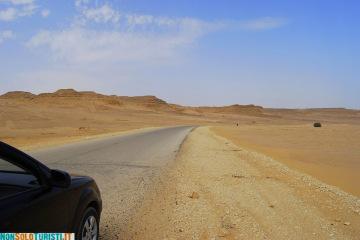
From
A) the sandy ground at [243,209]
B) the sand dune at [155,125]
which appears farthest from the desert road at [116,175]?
the sand dune at [155,125]

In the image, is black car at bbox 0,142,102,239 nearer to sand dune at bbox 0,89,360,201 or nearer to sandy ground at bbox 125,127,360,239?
sandy ground at bbox 125,127,360,239

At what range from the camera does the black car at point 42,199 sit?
3.77 meters

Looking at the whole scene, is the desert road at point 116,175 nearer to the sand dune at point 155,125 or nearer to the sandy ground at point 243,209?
the sandy ground at point 243,209

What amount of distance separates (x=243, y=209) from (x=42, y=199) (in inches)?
194

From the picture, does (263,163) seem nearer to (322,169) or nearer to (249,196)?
(322,169)

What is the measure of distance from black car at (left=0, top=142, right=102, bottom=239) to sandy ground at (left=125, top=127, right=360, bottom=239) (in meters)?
1.80

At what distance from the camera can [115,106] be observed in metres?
151

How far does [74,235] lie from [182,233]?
2.44m

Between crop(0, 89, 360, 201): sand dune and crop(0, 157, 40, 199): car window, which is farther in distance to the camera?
crop(0, 89, 360, 201): sand dune

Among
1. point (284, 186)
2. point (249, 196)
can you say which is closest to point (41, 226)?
point (249, 196)

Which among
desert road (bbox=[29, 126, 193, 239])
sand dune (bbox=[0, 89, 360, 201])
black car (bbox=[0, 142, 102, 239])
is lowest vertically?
sand dune (bbox=[0, 89, 360, 201])

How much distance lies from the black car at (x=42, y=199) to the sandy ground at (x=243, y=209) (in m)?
1.80

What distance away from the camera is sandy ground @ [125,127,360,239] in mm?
7043

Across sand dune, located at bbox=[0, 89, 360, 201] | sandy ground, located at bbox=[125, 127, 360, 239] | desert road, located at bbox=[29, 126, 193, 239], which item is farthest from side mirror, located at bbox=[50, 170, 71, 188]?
sand dune, located at bbox=[0, 89, 360, 201]
